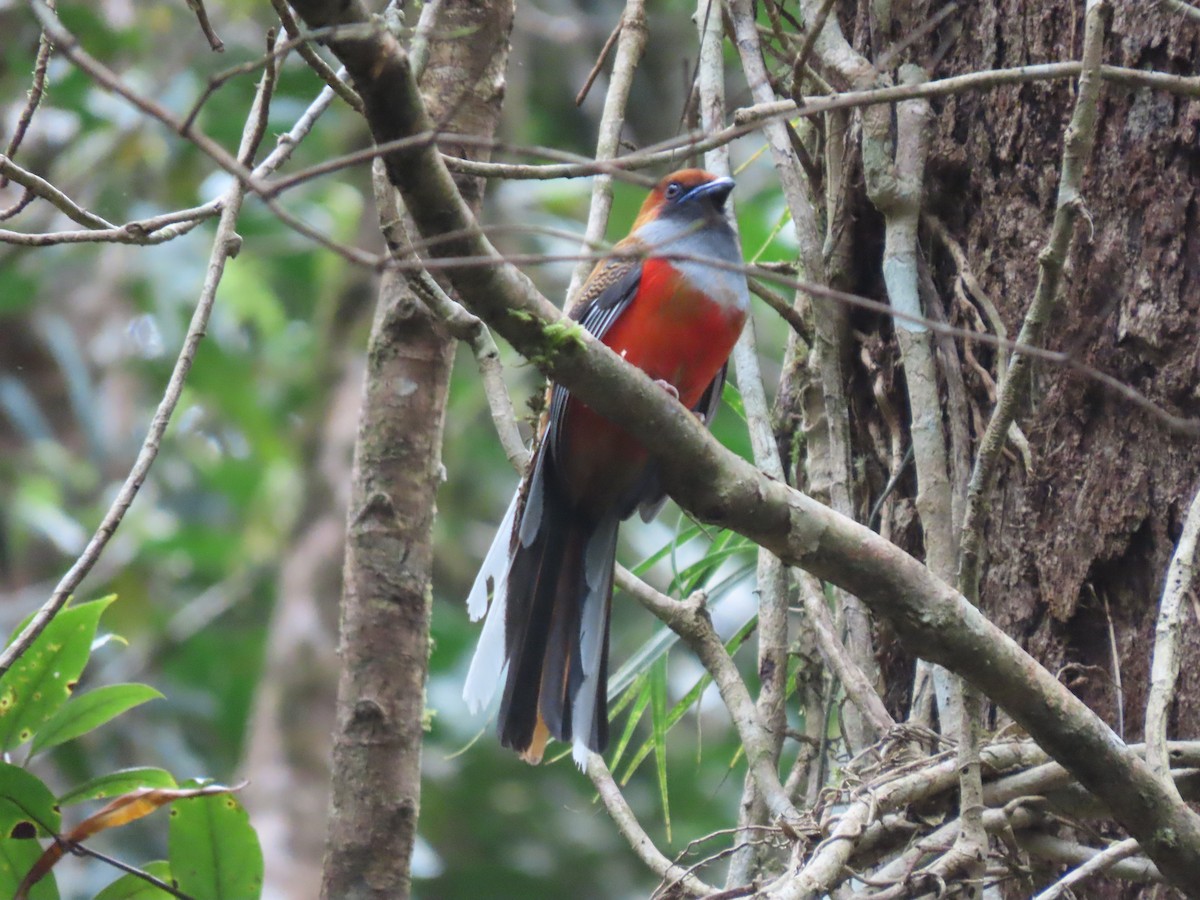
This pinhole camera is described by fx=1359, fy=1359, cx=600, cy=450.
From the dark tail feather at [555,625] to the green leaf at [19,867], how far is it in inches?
39.8

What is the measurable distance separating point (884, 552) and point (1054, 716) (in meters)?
0.35

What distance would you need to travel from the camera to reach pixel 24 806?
2.47 m

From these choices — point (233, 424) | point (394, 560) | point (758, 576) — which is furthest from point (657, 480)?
point (233, 424)

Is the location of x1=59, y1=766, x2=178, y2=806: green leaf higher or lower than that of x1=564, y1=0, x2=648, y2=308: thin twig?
lower

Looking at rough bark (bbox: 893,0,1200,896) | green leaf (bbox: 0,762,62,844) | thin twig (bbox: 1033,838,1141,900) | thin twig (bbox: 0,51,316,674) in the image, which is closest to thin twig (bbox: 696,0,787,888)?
rough bark (bbox: 893,0,1200,896)

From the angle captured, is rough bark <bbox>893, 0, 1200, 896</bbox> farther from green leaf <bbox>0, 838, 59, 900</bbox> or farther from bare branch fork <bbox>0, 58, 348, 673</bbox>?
green leaf <bbox>0, 838, 59, 900</bbox>

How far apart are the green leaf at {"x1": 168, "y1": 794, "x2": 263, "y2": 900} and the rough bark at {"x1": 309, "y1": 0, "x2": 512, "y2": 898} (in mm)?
428

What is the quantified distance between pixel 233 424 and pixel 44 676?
746cm

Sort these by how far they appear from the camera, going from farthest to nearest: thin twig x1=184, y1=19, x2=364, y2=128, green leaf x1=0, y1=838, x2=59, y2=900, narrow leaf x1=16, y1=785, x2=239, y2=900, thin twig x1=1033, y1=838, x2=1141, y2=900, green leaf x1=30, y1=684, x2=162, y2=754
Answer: green leaf x1=30, y1=684, x2=162, y2=754, green leaf x1=0, y1=838, x2=59, y2=900, narrow leaf x1=16, y1=785, x2=239, y2=900, thin twig x1=1033, y1=838, x2=1141, y2=900, thin twig x1=184, y1=19, x2=364, y2=128

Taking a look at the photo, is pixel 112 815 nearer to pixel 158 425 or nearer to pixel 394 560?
pixel 158 425

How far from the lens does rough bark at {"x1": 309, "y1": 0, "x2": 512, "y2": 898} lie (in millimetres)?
3061

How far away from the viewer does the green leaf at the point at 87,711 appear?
103 inches

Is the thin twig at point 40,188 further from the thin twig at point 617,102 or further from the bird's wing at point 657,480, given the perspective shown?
the bird's wing at point 657,480

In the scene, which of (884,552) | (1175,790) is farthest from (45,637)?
(1175,790)
